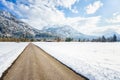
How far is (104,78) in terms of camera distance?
902cm

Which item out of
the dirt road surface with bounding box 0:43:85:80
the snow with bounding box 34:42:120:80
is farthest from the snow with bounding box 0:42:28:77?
the snow with bounding box 34:42:120:80

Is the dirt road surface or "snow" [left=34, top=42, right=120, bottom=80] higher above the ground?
the dirt road surface

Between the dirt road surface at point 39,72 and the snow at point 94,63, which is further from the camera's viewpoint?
the snow at point 94,63

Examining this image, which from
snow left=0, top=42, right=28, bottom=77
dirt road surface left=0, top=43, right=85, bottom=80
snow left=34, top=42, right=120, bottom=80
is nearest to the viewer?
dirt road surface left=0, top=43, right=85, bottom=80

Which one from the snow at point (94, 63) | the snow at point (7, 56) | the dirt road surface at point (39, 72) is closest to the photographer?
the dirt road surface at point (39, 72)

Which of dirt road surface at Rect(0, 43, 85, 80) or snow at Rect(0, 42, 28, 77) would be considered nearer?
dirt road surface at Rect(0, 43, 85, 80)

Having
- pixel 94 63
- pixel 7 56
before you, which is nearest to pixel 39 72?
pixel 94 63

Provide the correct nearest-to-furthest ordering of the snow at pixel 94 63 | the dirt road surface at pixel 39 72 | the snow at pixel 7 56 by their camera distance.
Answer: the dirt road surface at pixel 39 72 → the snow at pixel 94 63 → the snow at pixel 7 56

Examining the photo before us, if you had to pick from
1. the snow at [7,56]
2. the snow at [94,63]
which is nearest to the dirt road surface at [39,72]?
the snow at [7,56]

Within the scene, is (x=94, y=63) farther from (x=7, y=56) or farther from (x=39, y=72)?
(x=7, y=56)

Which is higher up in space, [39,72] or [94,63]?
[39,72]

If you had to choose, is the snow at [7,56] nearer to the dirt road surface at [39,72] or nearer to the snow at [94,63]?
A: the dirt road surface at [39,72]

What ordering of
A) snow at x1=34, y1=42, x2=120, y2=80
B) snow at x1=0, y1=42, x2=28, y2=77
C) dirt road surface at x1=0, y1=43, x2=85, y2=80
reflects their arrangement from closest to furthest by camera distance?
dirt road surface at x1=0, y1=43, x2=85, y2=80
snow at x1=34, y1=42, x2=120, y2=80
snow at x1=0, y1=42, x2=28, y2=77

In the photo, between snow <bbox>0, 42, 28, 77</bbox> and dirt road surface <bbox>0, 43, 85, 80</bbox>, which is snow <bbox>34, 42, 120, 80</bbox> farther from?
snow <bbox>0, 42, 28, 77</bbox>
